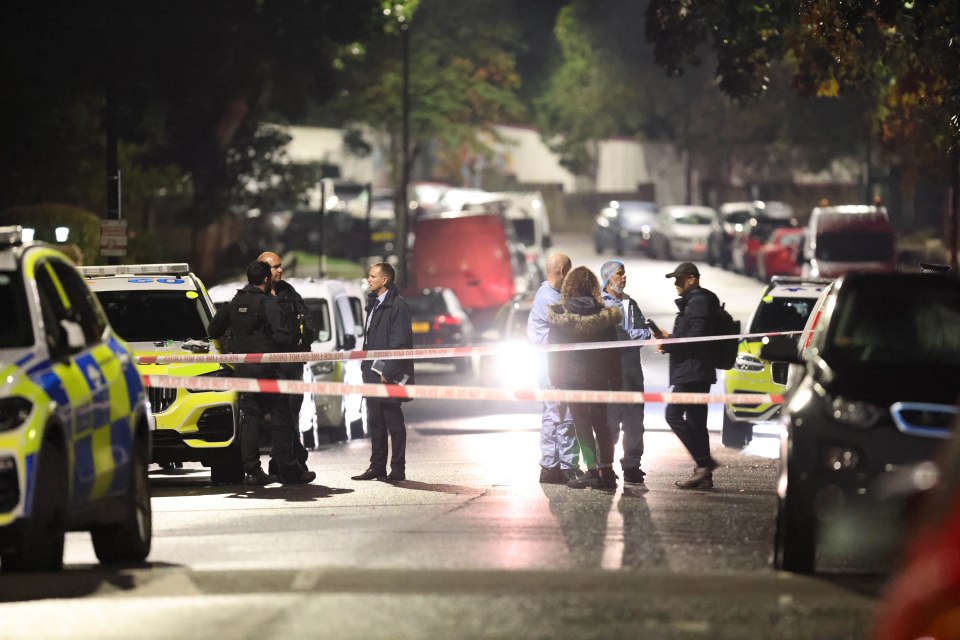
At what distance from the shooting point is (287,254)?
5541 cm

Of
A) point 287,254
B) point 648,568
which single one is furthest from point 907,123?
point 648,568

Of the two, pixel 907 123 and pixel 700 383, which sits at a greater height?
pixel 907 123

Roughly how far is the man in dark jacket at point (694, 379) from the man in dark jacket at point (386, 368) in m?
2.01

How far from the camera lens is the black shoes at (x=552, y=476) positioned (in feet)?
50.6

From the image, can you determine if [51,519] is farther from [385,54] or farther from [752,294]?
[385,54]

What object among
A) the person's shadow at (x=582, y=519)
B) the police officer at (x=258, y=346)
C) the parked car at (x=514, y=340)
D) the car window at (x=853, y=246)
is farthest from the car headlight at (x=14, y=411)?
the car window at (x=853, y=246)

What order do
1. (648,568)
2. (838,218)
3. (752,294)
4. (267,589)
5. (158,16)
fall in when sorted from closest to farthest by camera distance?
(267,589)
(648,568)
(158,16)
(838,218)
(752,294)

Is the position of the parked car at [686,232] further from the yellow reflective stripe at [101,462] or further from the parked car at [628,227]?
the yellow reflective stripe at [101,462]

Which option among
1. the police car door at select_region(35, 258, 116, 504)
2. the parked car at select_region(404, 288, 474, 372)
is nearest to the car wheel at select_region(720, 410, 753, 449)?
the police car door at select_region(35, 258, 116, 504)

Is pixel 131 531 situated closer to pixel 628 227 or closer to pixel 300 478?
pixel 300 478

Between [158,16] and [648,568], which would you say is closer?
[648,568]

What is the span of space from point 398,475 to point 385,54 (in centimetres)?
4304

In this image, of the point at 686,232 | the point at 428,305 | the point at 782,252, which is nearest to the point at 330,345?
the point at 428,305

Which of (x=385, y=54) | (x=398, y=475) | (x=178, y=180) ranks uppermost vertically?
(x=385, y=54)
